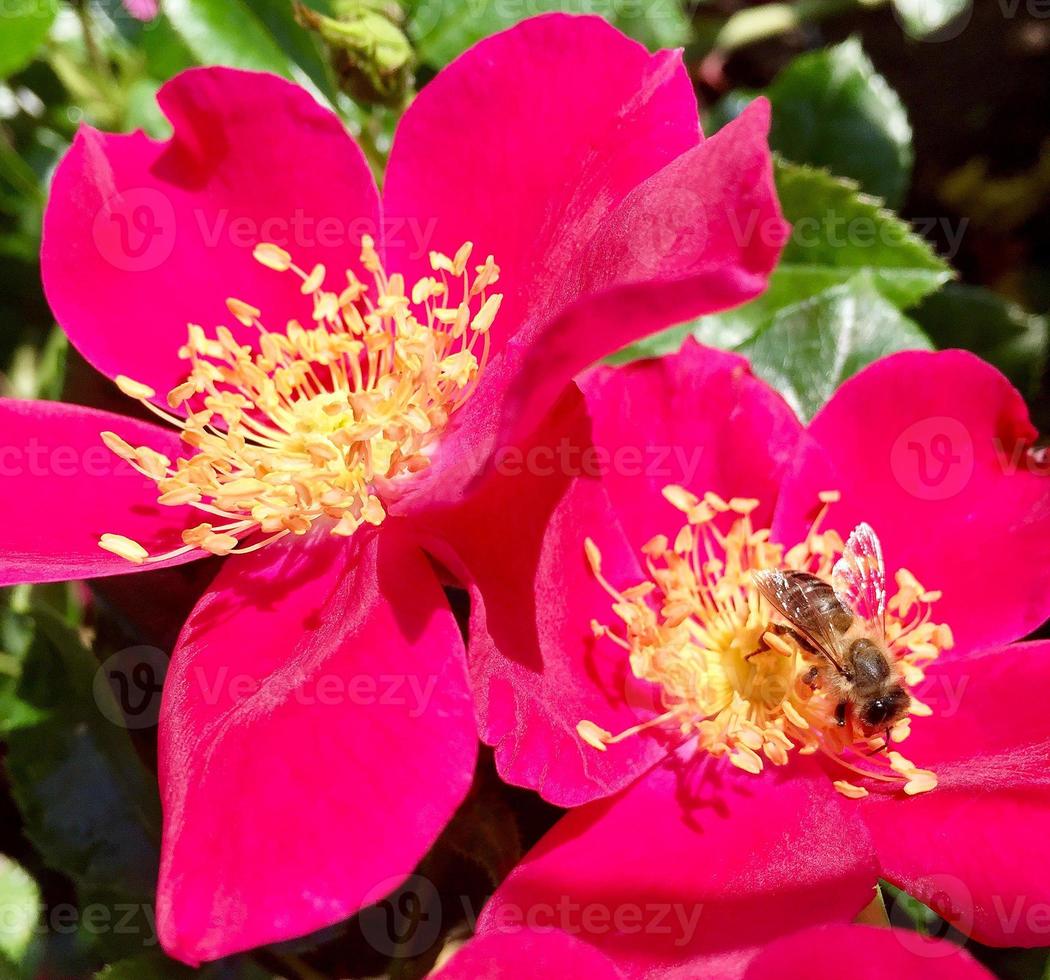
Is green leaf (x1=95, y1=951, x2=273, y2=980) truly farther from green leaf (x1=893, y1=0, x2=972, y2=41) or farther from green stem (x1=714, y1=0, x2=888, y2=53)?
green stem (x1=714, y1=0, x2=888, y2=53)

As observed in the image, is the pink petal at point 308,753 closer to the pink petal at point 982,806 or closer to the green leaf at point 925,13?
the pink petal at point 982,806

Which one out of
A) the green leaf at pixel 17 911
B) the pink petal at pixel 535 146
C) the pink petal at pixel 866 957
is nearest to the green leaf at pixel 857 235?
the pink petal at pixel 535 146

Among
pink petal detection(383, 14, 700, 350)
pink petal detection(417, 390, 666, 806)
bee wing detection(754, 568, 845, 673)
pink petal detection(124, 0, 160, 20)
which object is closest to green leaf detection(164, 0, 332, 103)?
pink petal detection(124, 0, 160, 20)

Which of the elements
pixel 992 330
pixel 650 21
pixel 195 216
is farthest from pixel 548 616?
pixel 992 330

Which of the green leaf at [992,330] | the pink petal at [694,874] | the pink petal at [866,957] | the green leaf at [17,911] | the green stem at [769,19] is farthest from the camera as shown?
the green stem at [769,19]

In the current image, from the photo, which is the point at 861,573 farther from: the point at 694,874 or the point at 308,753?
the point at 308,753

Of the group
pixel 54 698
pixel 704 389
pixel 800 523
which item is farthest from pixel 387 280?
pixel 54 698
